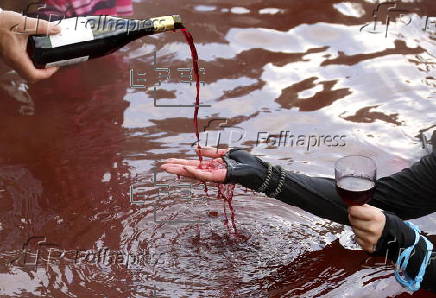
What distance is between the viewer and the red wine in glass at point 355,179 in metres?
2.16

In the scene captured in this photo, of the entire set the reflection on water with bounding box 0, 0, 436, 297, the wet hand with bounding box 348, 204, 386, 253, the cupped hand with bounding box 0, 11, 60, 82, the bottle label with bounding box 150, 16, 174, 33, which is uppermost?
the bottle label with bounding box 150, 16, 174, 33

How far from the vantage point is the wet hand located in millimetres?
2209

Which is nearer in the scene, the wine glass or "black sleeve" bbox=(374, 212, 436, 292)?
the wine glass

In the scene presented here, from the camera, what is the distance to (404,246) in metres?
2.32

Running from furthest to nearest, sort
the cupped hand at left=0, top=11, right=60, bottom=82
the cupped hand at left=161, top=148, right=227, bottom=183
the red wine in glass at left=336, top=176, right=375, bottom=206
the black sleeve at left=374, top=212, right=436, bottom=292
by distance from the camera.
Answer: the cupped hand at left=0, top=11, right=60, bottom=82 < the cupped hand at left=161, top=148, right=227, bottom=183 < the black sleeve at left=374, top=212, right=436, bottom=292 < the red wine in glass at left=336, top=176, right=375, bottom=206

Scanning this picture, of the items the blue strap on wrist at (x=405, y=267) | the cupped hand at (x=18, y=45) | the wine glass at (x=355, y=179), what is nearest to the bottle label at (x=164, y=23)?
the cupped hand at (x=18, y=45)

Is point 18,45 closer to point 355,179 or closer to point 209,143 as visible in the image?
point 209,143

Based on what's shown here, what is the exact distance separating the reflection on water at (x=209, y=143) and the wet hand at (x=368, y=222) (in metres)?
0.37

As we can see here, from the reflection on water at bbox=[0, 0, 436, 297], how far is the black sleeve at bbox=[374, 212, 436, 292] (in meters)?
0.24

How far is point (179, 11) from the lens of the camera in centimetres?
514

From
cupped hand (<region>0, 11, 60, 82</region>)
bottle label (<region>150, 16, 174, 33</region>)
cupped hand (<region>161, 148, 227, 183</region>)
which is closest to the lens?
cupped hand (<region>161, 148, 227, 183</region>)

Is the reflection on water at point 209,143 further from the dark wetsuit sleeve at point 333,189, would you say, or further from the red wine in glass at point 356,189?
the red wine in glass at point 356,189

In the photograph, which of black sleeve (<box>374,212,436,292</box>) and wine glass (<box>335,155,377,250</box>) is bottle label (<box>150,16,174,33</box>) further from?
black sleeve (<box>374,212,436,292</box>)

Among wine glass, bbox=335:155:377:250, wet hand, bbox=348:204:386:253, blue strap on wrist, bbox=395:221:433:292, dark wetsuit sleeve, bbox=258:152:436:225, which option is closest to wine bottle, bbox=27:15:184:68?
dark wetsuit sleeve, bbox=258:152:436:225
